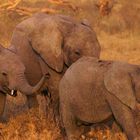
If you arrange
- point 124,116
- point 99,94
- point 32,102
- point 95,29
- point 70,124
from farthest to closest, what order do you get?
1. point 95,29
2. point 32,102
3. point 70,124
4. point 99,94
5. point 124,116

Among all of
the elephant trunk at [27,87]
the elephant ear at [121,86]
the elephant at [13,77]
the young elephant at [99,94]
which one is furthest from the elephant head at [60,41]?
the elephant ear at [121,86]

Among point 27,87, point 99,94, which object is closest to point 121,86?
point 99,94

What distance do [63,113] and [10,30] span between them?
8.84m

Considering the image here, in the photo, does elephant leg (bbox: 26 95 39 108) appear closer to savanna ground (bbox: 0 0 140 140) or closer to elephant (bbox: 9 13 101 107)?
savanna ground (bbox: 0 0 140 140)

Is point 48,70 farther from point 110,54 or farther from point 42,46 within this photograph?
point 110,54

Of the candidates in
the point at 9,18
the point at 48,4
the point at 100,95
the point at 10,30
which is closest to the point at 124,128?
the point at 100,95

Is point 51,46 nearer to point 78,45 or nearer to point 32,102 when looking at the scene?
point 78,45

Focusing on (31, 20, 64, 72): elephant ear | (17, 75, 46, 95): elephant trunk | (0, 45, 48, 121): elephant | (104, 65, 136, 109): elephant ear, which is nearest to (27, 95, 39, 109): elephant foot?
(31, 20, 64, 72): elephant ear

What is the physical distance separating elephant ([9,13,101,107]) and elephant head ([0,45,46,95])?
1.02ft

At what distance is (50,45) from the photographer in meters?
5.26

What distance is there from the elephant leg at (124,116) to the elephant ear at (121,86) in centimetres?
4

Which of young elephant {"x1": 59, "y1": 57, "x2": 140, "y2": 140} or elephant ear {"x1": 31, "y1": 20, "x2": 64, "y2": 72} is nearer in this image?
young elephant {"x1": 59, "y1": 57, "x2": 140, "y2": 140}

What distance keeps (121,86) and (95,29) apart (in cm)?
966

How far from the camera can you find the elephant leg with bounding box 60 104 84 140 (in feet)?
15.7
